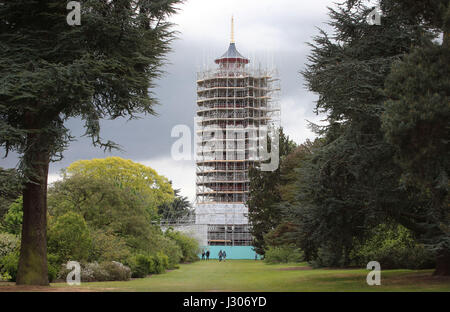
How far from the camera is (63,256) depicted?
77.9ft

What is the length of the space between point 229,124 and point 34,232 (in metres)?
69.4

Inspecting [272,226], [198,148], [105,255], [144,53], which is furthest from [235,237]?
[144,53]

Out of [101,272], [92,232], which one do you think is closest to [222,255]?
[92,232]

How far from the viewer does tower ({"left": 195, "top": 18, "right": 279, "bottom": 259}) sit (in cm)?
8525

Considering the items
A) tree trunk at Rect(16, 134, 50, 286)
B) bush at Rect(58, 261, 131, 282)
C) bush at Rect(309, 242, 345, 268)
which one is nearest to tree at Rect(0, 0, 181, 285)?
tree trunk at Rect(16, 134, 50, 286)

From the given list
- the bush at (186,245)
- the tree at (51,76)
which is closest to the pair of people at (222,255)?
the bush at (186,245)

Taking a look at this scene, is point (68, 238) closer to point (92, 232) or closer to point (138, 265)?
point (92, 232)

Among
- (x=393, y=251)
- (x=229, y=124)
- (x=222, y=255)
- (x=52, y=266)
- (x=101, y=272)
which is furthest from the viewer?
(x=229, y=124)

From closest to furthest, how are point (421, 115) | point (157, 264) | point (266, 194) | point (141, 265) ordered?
point (421, 115) < point (141, 265) < point (157, 264) < point (266, 194)

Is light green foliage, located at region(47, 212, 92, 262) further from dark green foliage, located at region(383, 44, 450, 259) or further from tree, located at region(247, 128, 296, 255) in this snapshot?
tree, located at region(247, 128, 296, 255)

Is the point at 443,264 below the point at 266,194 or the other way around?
below

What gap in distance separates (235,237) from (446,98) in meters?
67.0

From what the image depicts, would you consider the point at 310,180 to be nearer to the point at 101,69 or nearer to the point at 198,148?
the point at 101,69

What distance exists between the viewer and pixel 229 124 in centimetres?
8725
